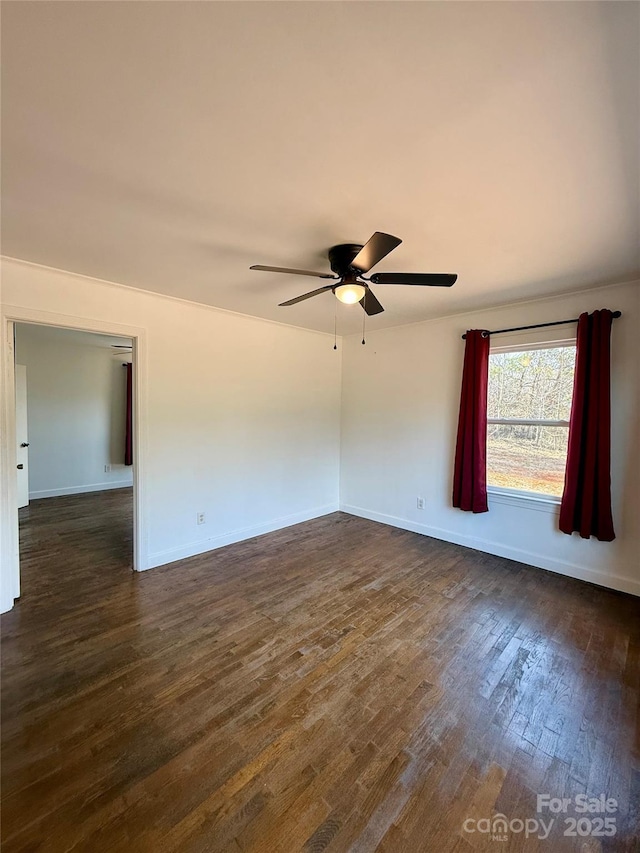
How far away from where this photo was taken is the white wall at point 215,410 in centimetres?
296

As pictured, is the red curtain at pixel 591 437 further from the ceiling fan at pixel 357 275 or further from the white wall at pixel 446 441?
the ceiling fan at pixel 357 275

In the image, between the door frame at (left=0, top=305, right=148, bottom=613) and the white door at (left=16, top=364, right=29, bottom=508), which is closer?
the door frame at (left=0, top=305, right=148, bottom=613)

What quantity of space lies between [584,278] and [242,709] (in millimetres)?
3824

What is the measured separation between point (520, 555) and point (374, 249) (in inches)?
131

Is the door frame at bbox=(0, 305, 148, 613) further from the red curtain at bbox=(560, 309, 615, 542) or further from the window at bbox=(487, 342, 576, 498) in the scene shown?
the red curtain at bbox=(560, 309, 615, 542)

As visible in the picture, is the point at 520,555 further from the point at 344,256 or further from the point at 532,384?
the point at 344,256

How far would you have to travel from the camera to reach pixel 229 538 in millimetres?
3926

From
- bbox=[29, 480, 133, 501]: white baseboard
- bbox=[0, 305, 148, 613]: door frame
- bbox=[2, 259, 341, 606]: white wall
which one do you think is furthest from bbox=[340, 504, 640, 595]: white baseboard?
bbox=[29, 480, 133, 501]: white baseboard

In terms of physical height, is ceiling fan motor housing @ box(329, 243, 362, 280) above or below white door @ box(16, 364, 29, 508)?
above

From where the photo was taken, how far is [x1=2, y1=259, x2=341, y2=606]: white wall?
2961 mm

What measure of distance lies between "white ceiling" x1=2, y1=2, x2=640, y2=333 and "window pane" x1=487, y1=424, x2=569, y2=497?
1.66 m

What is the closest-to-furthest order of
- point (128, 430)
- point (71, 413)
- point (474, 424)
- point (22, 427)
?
point (474, 424)
point (22, 427)
point (71, 413)
point (128, 430)

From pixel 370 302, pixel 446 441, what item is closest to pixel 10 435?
pixel 370 302

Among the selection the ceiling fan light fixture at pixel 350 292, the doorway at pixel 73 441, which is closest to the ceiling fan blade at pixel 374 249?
the ceiling fan light fixture at pixel 350 292
